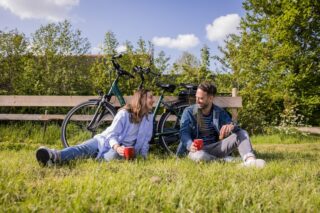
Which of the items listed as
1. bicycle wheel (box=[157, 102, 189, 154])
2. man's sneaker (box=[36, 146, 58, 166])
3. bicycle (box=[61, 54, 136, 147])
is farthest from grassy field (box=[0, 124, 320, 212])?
bicycle (box=[61, 54, 136, 147])

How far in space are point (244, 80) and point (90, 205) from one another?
30.9 feet

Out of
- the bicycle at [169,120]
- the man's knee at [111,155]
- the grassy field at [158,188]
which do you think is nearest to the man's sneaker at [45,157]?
the grassy field at [158,188]

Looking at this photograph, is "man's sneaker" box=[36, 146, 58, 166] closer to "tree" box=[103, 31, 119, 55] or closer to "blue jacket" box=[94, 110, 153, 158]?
"blue jacket" box=[94, 110, 153, 158]

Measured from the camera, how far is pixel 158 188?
2658 mm

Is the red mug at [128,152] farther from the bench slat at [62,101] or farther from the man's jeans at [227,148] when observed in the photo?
the bench slat at [62,101]

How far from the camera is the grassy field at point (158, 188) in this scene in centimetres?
230

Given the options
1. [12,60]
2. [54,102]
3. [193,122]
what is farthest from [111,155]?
[12,60]

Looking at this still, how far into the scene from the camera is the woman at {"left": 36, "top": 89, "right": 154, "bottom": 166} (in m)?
4.29

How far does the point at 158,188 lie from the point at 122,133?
2034 millimetres

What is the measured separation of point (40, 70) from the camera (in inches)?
349

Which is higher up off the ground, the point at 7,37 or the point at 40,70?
the point at 7,37

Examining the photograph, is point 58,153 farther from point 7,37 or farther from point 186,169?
point 7,37

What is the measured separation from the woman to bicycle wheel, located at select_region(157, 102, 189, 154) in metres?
0.57

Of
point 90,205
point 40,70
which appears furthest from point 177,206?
point 40,70
